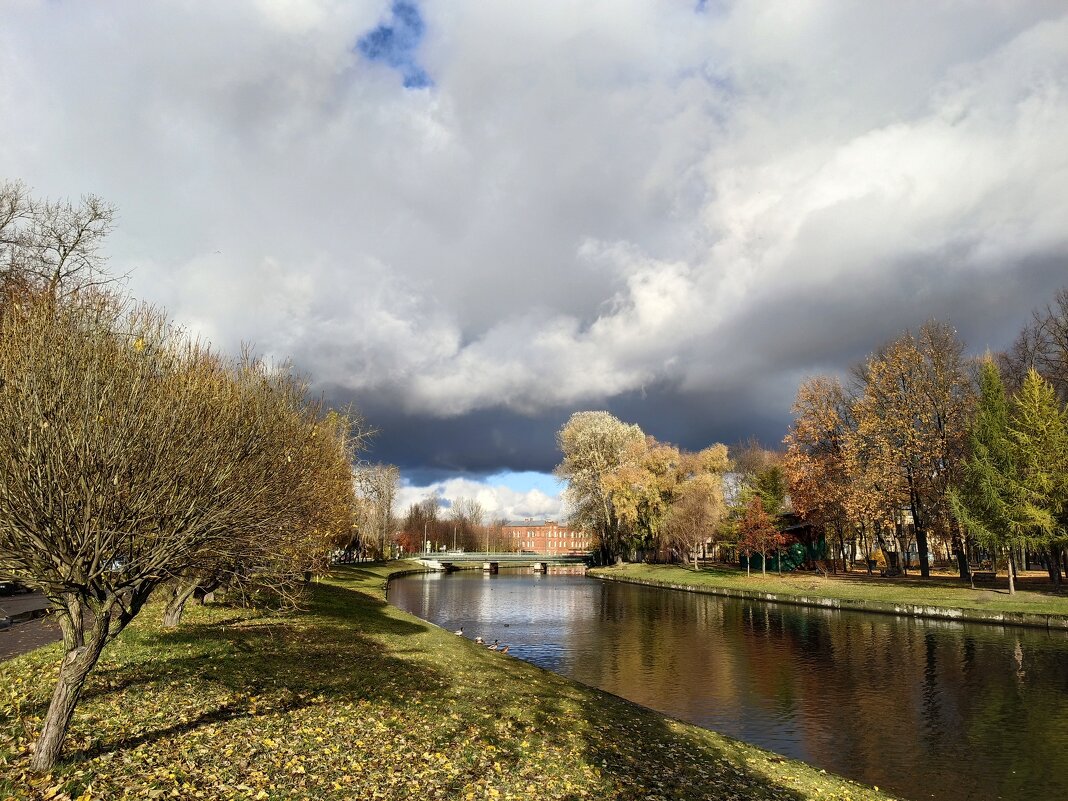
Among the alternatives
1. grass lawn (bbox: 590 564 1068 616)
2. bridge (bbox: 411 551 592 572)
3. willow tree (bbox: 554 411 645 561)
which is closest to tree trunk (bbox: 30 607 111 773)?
grass lawn (bbox: 590 564 1068 616)

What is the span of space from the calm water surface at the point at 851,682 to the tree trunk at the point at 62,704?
18.3 m

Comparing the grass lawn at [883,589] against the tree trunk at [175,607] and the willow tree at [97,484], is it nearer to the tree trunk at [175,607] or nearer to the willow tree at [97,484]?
the tree trunk at [175,607]

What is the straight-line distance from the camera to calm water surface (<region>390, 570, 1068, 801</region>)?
59.5 ft

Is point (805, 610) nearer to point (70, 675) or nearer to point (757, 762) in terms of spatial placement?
point (757, 762)

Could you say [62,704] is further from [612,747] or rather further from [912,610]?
[912,610]

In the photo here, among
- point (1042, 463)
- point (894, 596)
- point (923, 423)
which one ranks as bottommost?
point (894, 596)

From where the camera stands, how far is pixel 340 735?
13.4m

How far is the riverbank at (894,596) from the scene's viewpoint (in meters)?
41.6

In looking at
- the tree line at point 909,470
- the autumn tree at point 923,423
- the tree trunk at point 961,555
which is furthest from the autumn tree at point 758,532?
the tree trunk at point 961,555

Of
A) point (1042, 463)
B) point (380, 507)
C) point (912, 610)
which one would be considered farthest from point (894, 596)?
point (380, 507)

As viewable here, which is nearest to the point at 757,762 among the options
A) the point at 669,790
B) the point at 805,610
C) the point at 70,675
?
the point at 669,790

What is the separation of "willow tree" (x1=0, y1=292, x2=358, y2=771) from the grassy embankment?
181cm

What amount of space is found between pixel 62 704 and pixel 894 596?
54.5 m

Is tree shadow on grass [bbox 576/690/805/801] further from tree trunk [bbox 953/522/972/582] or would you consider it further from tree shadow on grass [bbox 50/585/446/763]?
tree trunk [bbox 953/522/972/582]
